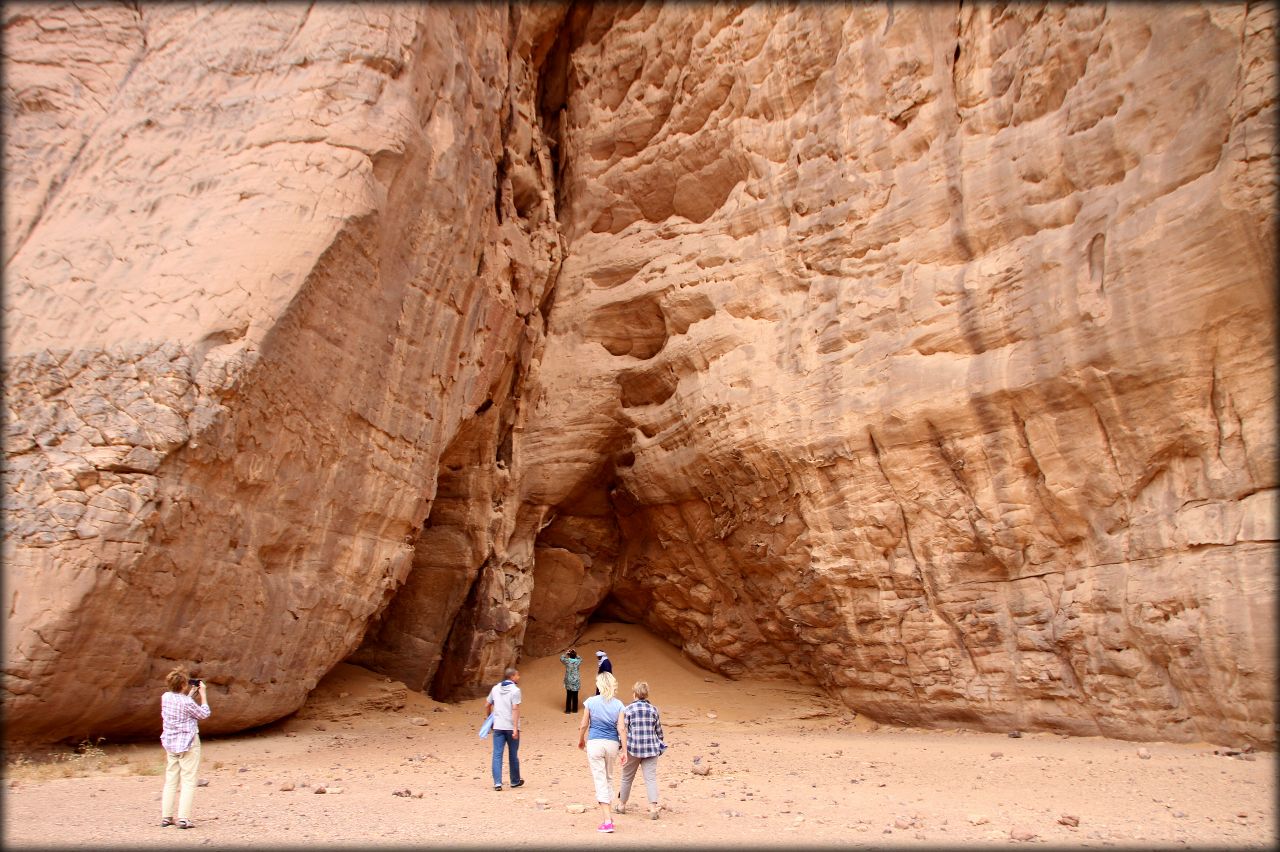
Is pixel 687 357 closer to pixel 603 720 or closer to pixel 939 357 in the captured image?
pixel 939 357

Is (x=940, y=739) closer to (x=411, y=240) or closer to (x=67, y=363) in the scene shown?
(x=411, y=240)

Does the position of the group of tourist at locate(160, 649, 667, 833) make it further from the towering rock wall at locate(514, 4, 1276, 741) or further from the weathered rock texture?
the towering rock wall at locate(514, 4, 1276, 741)

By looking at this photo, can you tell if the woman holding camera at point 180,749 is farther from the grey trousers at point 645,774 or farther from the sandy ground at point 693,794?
the grey trousers at point 645,774

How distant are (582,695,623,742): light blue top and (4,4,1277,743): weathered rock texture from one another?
4.52 metres

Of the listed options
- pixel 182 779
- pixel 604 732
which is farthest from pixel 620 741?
pixel 182 779

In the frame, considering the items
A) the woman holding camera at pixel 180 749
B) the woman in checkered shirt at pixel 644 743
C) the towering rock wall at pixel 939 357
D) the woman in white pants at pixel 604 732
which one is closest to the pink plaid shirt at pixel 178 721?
the woman holding camera at pixel 180 749

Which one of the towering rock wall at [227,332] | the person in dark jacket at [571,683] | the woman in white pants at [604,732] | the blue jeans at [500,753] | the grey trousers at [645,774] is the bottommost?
the person in dark jacket at [571,683]

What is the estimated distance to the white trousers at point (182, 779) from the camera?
16.1 feet

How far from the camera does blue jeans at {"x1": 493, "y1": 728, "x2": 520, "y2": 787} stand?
21.5 feet

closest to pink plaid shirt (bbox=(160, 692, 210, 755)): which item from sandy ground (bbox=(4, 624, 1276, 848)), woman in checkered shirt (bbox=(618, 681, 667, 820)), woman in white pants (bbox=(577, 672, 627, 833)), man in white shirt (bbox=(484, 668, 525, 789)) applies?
sandy ground (bbox=(4, 624, 1276, 848))

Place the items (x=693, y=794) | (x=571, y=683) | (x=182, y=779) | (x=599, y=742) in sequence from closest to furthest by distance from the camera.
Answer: (x=182, y=779)
(x=599, y=742)
(x=693, y=794)
(x=571, y=683)

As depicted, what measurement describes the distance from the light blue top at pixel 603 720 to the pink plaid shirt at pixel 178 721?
2.41 m

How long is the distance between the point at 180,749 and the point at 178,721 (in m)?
0.17

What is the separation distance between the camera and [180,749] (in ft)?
16.5
